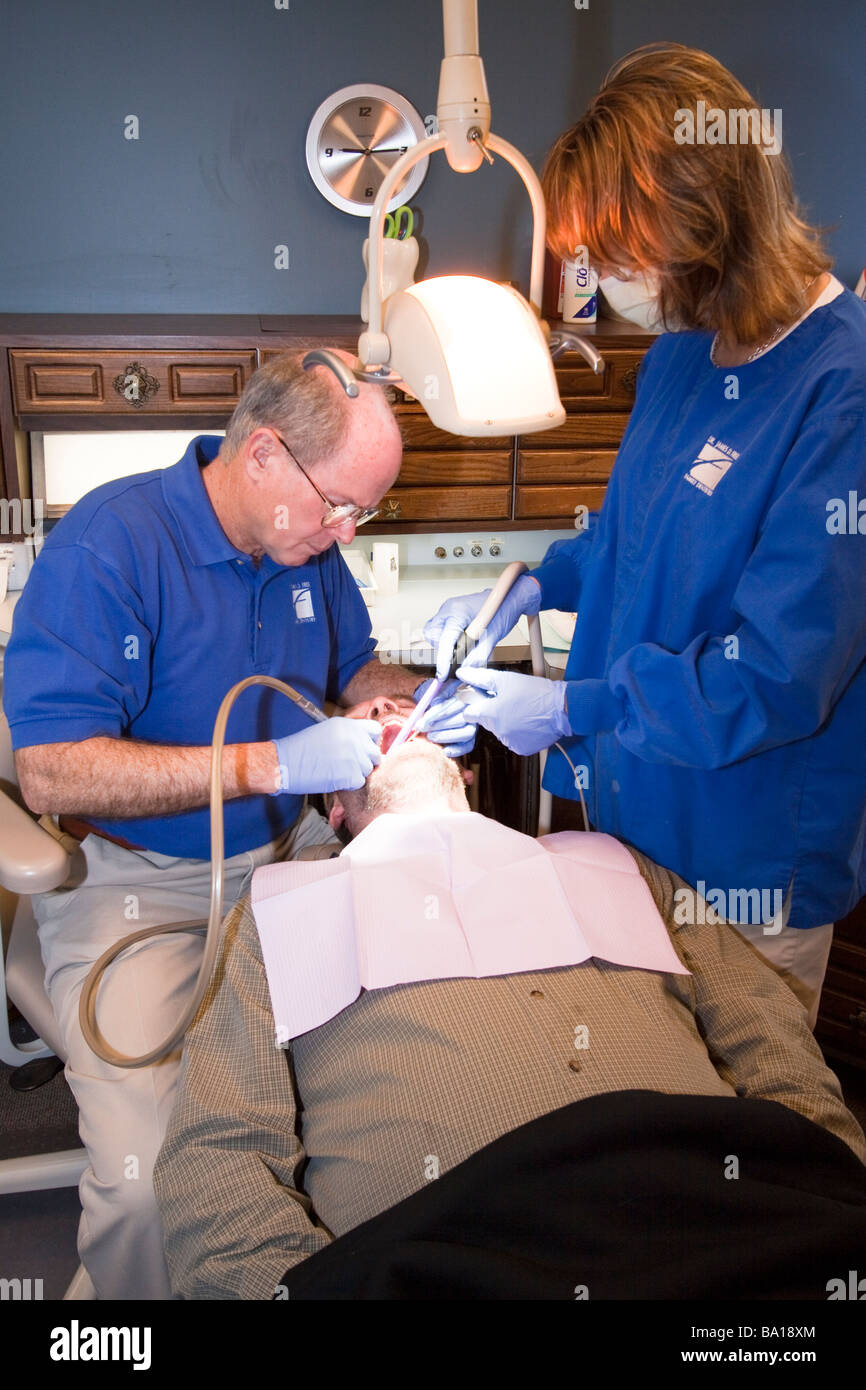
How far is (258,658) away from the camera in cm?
174

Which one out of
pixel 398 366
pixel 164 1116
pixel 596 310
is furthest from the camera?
pixel 596 310

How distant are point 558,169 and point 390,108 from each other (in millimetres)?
1517

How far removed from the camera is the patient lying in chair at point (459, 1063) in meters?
1.10

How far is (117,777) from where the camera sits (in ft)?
5.05

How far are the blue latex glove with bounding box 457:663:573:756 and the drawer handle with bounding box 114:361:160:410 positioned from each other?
48.0 inches

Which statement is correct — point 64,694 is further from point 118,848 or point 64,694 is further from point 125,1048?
point 125,1048

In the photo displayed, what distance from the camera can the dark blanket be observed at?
97 cm

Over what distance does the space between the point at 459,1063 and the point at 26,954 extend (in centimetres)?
85

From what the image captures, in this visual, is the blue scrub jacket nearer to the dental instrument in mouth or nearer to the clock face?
the dental instrument in mouth

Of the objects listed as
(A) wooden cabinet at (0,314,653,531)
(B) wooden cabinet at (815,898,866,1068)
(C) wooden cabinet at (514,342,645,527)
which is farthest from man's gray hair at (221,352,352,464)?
(B) wooden cabinet at (815,898,866,1068)

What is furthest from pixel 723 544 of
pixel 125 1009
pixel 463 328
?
pixel 125 1009

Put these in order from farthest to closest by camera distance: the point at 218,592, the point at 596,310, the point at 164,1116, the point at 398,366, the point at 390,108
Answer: the point at 596,310 → the point at 390,108 → the point at 218,592 → the point at 164,1116 → the point at 398,366

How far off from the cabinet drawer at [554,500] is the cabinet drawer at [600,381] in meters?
0.20

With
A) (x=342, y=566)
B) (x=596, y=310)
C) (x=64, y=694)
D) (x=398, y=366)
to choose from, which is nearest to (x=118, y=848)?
(x=64, y=694)
